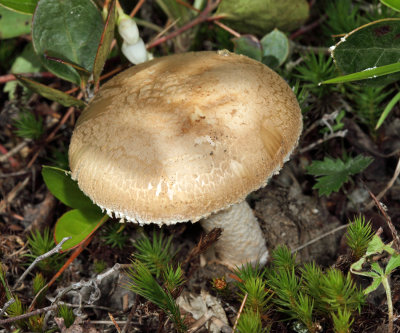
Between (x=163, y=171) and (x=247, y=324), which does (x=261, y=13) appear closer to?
(x=163, y=171)

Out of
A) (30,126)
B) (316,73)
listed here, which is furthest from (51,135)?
(316,73)

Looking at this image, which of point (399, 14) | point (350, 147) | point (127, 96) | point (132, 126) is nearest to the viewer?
point (132, 126)

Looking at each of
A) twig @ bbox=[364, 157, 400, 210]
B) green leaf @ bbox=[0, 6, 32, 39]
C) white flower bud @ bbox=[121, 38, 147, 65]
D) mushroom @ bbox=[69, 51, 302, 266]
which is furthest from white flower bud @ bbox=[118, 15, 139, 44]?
twig @ bbox=[364, 157, 400, 210]

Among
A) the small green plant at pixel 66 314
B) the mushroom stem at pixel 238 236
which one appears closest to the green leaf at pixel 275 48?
the mushroom stem at pixel 238 236

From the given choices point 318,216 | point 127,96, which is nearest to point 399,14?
point 318,216

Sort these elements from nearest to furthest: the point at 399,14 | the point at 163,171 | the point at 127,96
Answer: the point at 163,171 < the point at 127,96 < the point at 399,14

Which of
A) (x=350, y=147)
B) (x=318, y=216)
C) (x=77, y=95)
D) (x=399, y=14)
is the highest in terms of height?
(x=399, y=14)
